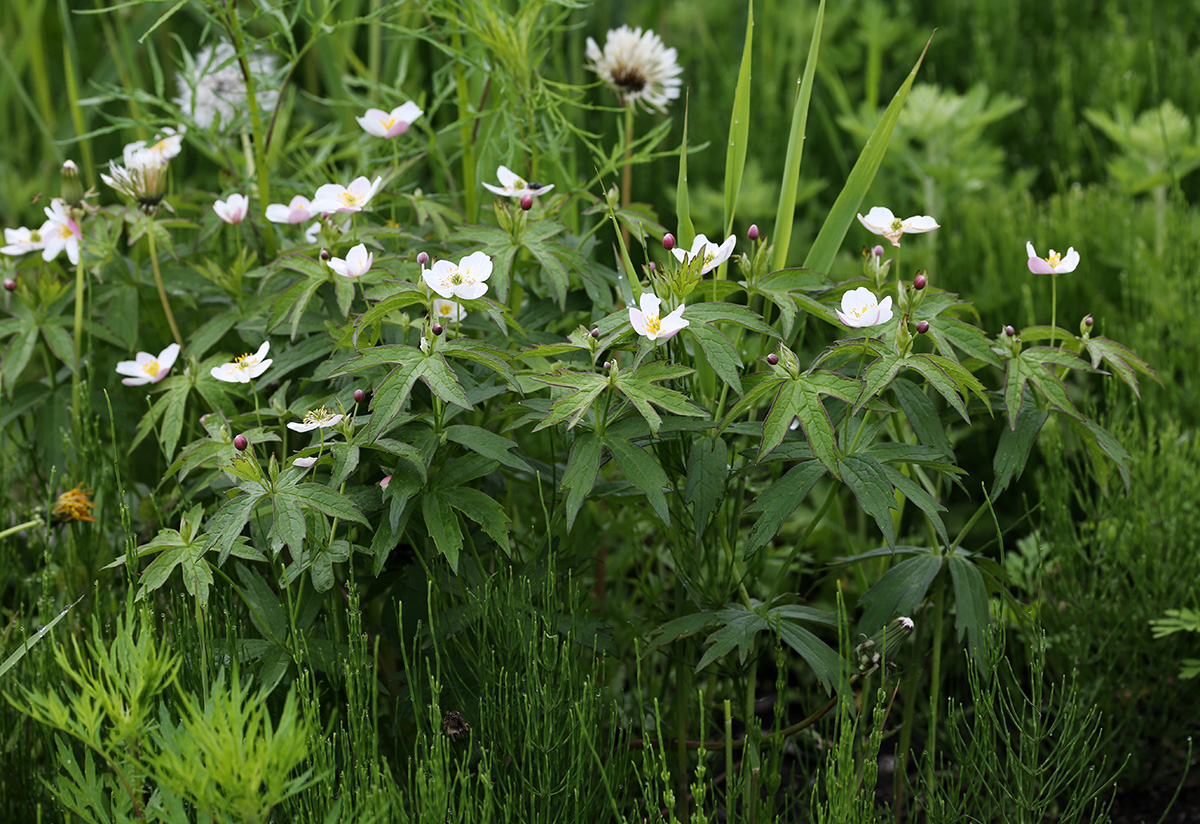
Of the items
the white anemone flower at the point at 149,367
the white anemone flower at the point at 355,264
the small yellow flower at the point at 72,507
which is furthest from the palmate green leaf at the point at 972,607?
the small yellow flower at the point at 72,507

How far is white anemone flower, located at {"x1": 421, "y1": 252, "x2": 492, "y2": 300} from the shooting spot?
1.30 meters

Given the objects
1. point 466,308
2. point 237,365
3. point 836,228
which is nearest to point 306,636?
point 237,365

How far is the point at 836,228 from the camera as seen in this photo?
1.61 metres

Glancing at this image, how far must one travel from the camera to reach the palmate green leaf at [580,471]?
A: 122cm

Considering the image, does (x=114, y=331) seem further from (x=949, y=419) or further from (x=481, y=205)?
(x=949, y=419)

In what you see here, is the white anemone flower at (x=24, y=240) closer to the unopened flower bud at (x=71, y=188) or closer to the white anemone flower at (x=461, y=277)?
the unopened flower bud at (x=71, y=188)

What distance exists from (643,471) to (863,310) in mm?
347

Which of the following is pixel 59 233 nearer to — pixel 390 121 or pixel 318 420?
pixel 390 121

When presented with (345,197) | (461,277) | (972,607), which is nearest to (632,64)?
(345,197)

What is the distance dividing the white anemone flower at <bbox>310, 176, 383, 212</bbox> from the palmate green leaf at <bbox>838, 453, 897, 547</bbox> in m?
0.78

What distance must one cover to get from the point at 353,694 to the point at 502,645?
0.65 ft

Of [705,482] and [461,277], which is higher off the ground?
[461,277]

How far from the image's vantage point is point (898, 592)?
4.69 ft

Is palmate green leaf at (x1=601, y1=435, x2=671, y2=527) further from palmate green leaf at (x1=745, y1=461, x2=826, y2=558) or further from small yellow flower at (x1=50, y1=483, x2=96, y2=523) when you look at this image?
small yellow flower at (x1=50, y1=483, x2=96, y2=523)
